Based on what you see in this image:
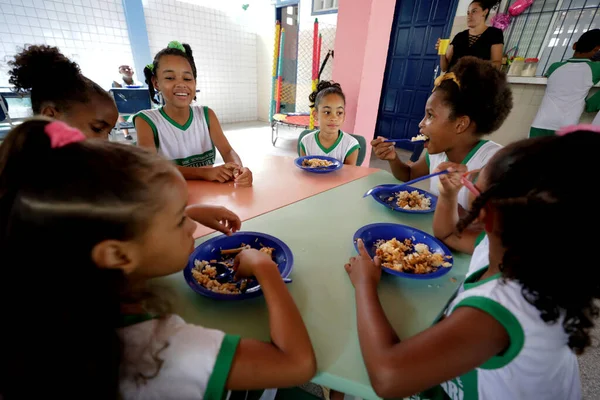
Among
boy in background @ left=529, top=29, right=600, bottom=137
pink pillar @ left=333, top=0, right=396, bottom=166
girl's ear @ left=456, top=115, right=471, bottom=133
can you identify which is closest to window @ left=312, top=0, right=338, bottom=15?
pink pillar @ left=333, top=0, right=396, bottom=166

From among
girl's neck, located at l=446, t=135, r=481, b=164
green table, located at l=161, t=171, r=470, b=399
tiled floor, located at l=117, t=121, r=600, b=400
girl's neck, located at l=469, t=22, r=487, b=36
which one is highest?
girl's neck, located at l=469, t=22, r=487, b=36

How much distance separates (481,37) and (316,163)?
263cm

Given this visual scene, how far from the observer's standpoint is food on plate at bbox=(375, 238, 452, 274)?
805mm

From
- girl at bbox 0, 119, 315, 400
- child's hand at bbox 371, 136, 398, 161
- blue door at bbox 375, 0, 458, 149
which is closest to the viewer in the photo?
girl at bbox 0, 119, 315, 400

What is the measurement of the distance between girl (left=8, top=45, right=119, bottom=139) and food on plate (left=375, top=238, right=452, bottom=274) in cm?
134

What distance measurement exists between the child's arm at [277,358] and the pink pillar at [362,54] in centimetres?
302

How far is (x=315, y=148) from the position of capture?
2.15 m

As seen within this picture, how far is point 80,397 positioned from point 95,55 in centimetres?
595

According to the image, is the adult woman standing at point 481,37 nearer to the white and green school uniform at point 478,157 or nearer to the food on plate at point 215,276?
the white and green school uniform at point 478,157

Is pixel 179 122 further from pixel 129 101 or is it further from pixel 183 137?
pixel 129 101

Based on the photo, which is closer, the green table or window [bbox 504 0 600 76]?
the green table

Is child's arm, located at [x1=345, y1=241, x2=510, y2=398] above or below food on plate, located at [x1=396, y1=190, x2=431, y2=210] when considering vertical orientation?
above

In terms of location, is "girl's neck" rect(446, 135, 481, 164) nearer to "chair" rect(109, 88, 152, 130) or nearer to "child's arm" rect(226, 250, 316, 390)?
"child's arm" rect(226, 250, 316, 390)

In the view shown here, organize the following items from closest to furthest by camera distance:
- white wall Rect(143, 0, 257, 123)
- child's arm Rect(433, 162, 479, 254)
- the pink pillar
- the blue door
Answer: child's arm Rect(433, 162, 479, 254) < the pink pillar < the blue door < white wall Rect(143, 0, 257, 123)
